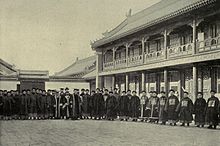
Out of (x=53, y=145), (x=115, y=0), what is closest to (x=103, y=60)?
(x=115, y=0)

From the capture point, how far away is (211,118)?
464 inches

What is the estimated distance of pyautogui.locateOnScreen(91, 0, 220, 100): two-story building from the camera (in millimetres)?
14328

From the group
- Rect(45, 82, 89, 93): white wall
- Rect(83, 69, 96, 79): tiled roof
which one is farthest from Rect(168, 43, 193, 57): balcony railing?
Rect(45, 82, 89, 93): white wall

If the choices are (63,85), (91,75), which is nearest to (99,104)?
(91,75)

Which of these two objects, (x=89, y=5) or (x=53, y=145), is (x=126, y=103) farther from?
(x=53, y=145)

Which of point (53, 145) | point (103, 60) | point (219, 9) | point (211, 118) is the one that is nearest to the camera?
point (53, 145)

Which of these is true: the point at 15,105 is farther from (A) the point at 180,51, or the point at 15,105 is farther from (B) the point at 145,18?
(B) the point at 145,18

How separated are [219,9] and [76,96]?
6463mm

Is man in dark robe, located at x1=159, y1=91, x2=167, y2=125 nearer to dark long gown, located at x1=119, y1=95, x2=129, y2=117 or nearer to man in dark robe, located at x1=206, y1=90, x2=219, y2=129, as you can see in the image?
man in dark robe, located at x1=206, y1=90, x2=219, y2=129

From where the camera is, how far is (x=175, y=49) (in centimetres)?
1778

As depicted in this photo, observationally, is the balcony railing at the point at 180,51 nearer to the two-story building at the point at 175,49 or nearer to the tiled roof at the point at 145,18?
the two-story building at the point at 175,49

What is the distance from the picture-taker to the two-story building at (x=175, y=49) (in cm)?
1433

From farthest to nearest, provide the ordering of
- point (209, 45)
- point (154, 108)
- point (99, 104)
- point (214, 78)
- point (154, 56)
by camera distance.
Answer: point (154, 56) < point (99, 104) < point (214, 78) < point (154, 108) < point (209, 45)

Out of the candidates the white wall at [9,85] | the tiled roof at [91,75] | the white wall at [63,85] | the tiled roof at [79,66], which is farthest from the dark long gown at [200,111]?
the tiled roof at [79,66]
